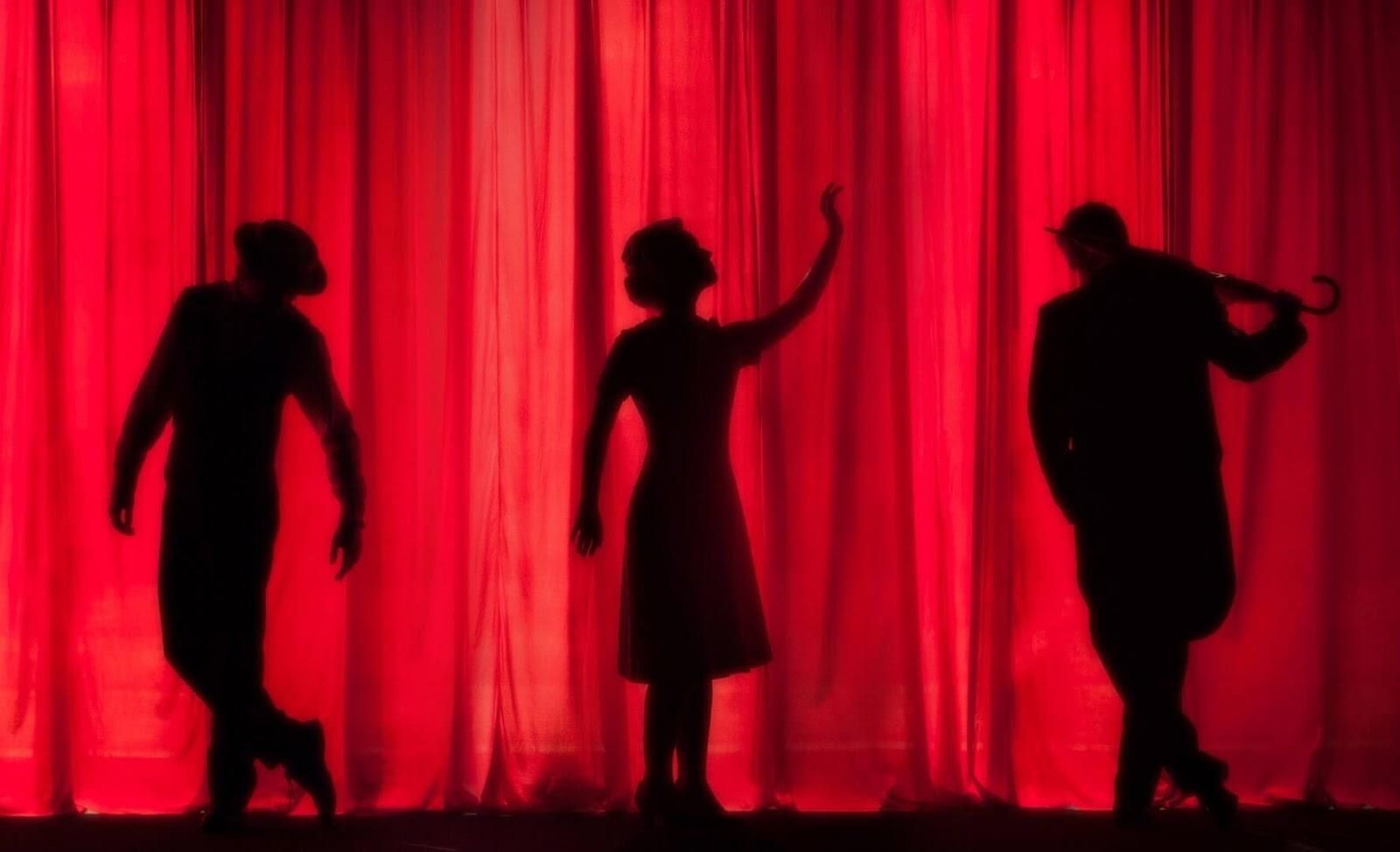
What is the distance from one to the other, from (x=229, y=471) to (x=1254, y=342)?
221cm

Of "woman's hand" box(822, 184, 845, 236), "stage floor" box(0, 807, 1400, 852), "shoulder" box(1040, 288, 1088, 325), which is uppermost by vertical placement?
"woman's hand" box(822, 184, 845, 236)

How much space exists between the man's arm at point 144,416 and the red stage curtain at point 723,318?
0.44m

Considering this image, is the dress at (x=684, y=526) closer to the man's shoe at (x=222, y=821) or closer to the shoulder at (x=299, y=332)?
the shoulder at (x=299, y=332)

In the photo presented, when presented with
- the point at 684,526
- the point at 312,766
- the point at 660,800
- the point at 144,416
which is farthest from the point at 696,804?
the point at 144,416

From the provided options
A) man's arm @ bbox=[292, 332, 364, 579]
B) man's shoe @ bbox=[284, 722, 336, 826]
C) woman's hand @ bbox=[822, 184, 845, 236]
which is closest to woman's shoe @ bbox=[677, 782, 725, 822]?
man's shoe @ bbox=[284, 722, 336, 826]

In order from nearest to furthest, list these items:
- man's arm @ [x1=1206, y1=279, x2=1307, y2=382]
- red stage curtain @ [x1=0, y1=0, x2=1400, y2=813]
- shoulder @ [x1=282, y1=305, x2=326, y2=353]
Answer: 1. man's arm @ [x1=1206, y1=279, x2=1307, y2=382]
2. shoulder @ [x1=282, y1=305, x2=326, y2=353]
3. red stage curtain @ [x1=0, y1=0, x2=1400, y2=813]

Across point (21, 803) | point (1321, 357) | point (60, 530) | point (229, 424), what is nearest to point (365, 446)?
point (229, 424)

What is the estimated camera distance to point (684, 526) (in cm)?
239

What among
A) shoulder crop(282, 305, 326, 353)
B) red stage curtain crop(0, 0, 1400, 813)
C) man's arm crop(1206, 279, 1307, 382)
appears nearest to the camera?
man's arm crop(1206, 279, 1307, 382)

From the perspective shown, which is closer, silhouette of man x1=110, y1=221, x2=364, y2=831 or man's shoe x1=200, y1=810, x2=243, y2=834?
silhouette of man x1=110, y1=221, x2=364, y2=831

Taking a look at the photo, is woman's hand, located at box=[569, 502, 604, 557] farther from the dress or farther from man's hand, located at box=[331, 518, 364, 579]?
man's hand, located at box=[331, 518, 364, 579]

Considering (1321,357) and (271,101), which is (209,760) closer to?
(271,101)

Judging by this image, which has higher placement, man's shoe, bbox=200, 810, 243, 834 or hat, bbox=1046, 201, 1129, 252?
hat, bbox=1046, 201, 1129, 252

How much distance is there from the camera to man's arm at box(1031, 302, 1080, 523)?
7.93ft
